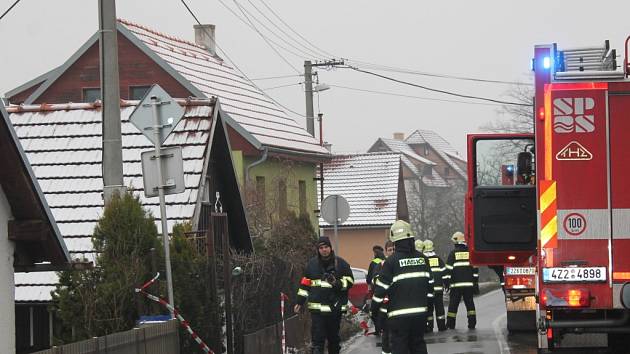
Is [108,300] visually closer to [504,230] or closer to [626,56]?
[504,230]

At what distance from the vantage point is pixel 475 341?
64.2 ft

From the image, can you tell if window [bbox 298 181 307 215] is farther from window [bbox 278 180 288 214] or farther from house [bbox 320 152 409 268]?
house [bbox 320 152 409 268]

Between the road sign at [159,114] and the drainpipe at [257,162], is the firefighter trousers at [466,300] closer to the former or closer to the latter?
the drainpipe at [257,162]

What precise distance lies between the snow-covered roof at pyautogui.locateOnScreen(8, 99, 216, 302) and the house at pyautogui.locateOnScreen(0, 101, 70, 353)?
543 centimetres

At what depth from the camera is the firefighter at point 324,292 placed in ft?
48.3

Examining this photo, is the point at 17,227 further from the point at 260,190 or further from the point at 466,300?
the point at 260,190

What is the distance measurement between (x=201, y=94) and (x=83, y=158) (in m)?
12.2

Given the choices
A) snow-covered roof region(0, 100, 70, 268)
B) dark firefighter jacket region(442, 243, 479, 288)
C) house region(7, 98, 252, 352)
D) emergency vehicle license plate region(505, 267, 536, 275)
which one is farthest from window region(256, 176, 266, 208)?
snow-covered roof region(0, 100, 70, 268)

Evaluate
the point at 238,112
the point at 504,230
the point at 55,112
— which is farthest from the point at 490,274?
the point at 504,230

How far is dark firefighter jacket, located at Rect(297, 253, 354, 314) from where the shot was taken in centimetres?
1472

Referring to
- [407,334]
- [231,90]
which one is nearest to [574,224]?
[407,334]

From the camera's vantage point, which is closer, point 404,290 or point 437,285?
point 404,290

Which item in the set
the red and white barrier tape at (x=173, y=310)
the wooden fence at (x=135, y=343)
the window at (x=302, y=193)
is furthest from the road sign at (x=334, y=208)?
the window at (x=302, y=193)

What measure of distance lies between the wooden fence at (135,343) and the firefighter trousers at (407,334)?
231 centimetres
